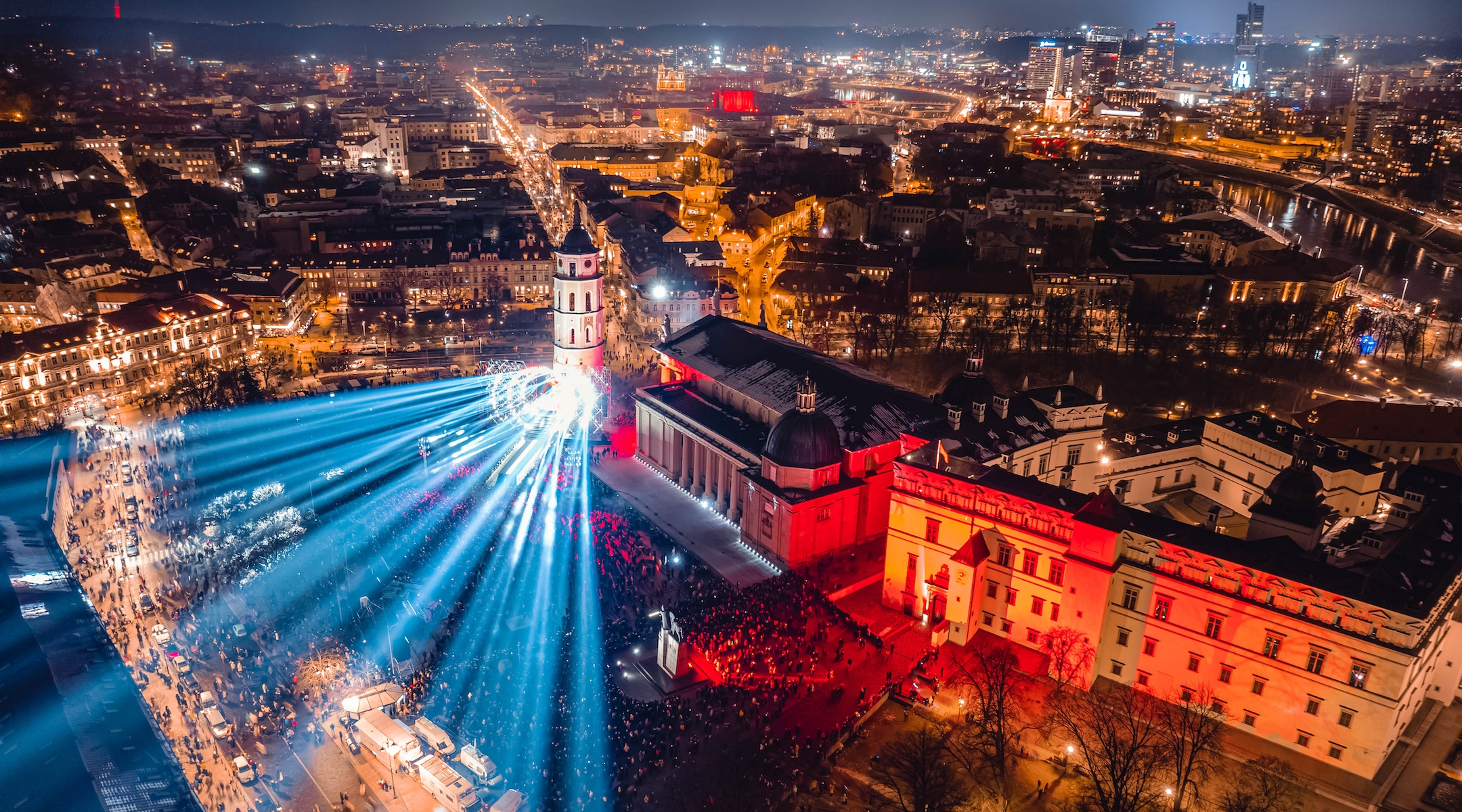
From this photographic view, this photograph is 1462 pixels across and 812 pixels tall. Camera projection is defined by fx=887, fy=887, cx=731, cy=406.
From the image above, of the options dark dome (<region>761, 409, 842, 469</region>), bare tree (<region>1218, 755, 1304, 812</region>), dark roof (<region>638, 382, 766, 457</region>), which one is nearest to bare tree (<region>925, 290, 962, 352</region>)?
dark roof (<region>638, 382, 766, 457</region>)

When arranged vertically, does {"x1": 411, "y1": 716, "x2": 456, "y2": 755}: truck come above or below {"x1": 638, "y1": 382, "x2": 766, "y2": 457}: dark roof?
below

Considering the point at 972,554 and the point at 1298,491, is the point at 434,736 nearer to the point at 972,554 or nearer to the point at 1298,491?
the point at 972,554

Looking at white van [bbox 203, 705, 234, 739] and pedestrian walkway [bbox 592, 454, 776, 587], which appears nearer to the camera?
white van [bbox 203, 705, 234, 739]

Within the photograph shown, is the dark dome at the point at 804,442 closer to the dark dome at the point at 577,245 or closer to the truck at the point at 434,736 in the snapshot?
the truck at the point at 434,736

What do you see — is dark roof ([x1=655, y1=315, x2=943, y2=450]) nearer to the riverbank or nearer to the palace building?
the palace building

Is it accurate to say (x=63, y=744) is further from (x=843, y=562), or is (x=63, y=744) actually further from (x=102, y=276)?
(x=102, y=276)

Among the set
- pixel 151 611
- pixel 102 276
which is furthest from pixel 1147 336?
pixel 102 276
